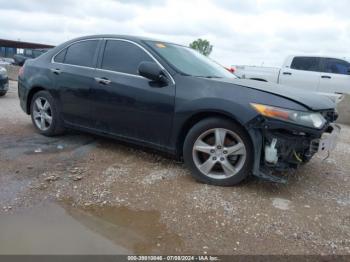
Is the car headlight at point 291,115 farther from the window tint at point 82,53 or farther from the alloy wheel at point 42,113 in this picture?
the alloy wheel at point 42,113

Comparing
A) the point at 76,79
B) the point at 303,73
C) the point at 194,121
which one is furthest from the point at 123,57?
the point at 303,73

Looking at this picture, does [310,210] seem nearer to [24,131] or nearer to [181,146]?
[181,146]

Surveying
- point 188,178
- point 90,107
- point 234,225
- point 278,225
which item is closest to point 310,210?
point 278,225

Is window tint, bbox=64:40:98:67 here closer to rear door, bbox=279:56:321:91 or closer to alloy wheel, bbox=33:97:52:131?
alloy wheel, bbox=33:97:52:131

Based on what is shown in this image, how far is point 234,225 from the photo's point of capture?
3295mm

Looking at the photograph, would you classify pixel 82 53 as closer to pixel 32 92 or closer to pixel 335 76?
pixel 32 92

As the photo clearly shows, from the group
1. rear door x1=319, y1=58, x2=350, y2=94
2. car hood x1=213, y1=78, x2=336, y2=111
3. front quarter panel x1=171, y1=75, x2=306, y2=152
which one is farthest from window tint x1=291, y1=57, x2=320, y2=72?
front quarter panel x1=171, y1=75, x2=306, y2=152

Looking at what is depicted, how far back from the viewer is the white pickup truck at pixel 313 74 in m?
11.2

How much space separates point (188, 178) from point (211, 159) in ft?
1.31

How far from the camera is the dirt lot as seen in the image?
3012 mm

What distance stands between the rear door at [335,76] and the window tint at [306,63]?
205mm

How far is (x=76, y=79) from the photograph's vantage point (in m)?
5.19

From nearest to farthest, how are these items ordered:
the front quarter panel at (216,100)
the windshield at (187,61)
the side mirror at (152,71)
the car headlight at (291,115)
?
the car headlight at (291,115)
the front quarter panel at (216,100)
the side mirror at (152,71)
the windshield at (187,61)

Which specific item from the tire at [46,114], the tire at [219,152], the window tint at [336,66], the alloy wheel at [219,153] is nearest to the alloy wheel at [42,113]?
the tire at [46,114]
